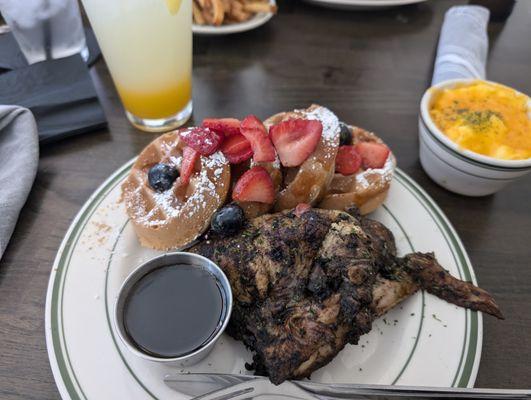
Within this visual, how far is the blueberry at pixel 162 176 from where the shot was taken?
1.50m

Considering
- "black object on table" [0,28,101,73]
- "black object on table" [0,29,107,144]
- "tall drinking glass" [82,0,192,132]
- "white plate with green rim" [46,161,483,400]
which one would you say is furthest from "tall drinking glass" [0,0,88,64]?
"white plate with green rim" [46,161,483,400]

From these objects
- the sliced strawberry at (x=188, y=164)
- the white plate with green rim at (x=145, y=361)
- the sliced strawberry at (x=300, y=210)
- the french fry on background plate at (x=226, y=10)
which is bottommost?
the white plate with green rim at (x=145, y=361)

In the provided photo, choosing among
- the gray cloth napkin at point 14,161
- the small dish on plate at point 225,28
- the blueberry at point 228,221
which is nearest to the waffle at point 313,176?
the blueberry at point 228,221

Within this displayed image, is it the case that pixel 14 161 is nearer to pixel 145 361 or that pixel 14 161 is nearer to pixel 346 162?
pixel 145 361

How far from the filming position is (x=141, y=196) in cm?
154

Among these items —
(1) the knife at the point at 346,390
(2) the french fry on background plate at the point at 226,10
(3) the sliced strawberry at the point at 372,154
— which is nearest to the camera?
(1) the knife at the point at 346,390

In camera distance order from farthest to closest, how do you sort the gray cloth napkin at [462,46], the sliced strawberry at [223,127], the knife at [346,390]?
the gray cloth napkin at [462,46]
the sliced strawberry at [223,127]
the knife at [346,390]

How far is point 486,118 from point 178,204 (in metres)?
1.36

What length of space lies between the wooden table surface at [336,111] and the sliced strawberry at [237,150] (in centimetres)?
68

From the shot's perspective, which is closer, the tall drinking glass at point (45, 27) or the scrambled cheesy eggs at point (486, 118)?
the scrambled cheesy eggs at point (486, 118)

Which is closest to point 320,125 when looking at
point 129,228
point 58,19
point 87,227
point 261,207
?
point 261,207

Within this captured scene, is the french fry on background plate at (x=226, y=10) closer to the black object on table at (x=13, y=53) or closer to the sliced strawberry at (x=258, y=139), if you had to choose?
the black object on table at (x=13, y=53)

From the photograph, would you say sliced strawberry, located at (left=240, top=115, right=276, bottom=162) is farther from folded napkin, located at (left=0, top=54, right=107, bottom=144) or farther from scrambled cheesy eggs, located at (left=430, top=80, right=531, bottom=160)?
folded napkin, located at (left=0, top=54, right=107, bottom=144)

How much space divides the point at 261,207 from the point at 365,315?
0.54 meters
